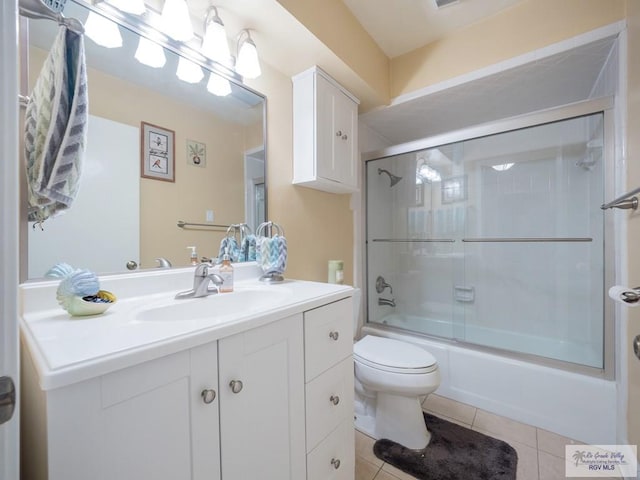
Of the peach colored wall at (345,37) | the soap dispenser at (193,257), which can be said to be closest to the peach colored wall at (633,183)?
the peach colored wall at (345,37)

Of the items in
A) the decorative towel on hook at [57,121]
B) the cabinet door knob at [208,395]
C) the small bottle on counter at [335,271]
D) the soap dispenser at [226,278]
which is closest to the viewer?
the cabinet door knob at [208,395]

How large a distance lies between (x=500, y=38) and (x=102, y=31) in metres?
1.96

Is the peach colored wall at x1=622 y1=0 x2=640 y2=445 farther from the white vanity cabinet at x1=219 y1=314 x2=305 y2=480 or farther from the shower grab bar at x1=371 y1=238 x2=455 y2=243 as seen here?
the white vanity cabinet at x1=219 y1=314 x2=305 y2=480

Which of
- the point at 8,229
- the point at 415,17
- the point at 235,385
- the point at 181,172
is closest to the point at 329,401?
the point at 235,385

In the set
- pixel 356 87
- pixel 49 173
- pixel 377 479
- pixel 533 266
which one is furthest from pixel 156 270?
pixel 533 266

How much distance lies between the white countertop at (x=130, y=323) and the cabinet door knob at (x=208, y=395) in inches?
4.4

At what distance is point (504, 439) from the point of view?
4.55ft

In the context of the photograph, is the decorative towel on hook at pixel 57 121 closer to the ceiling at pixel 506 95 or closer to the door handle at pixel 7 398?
the door handle at pixel 7 398

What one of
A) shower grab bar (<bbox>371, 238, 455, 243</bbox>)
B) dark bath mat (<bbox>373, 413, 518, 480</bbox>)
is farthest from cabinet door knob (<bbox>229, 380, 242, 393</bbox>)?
shower grab bar (<bbox>371, 238, 455, 243</bbox>)

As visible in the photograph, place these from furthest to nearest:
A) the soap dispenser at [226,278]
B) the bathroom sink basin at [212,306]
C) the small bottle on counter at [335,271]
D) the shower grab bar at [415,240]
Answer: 1. the shower grab bar at [415,240]
2. the small bottle on counter at [335,271]
3. the soap dispenser at [226,278]
4. the bathroom sink basin at [212,306]

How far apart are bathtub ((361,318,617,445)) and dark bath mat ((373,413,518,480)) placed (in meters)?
0.28

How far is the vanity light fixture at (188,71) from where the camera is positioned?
44.4 inches

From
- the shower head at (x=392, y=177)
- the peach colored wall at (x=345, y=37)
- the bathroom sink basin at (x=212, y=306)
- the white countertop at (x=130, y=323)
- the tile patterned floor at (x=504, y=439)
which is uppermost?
the peach colored wall at (x=345, y=37)

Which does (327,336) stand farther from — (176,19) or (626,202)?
(626,202)
